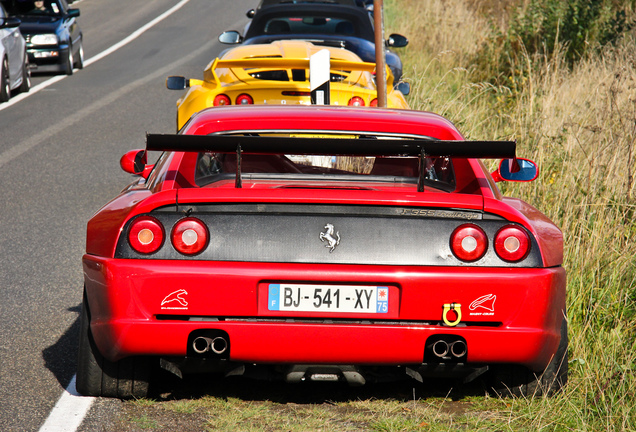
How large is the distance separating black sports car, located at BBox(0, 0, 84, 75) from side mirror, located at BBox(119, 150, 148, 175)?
1413cm

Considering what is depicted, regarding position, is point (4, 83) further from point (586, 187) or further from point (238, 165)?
point (238, 165)

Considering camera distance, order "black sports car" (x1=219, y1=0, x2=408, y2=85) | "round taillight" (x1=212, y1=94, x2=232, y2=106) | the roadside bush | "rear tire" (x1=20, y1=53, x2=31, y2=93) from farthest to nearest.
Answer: "rear tire" (x1=20, y1=53, x2=31, y2=93), the roadside bush, "black sports car" (x1=219, y1=0, x2=408, y2=85), "round taillight" (x1=212, y1=94, x2=232, y2=106)

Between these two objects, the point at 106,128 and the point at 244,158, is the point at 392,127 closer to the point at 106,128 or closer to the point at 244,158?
the point at 244,158

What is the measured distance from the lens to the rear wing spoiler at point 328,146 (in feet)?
12.3

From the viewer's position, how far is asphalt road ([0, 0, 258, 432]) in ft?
15.4

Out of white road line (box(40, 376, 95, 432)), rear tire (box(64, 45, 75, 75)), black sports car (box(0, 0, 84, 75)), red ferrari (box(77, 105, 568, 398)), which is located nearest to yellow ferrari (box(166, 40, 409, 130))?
white road line (box(40, 376, 95, 432))

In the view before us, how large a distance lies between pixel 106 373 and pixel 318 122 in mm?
1531

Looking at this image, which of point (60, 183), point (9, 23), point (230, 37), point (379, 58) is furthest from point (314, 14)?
point (9, 23)

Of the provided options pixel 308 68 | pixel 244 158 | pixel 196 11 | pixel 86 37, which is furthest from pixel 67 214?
pixel 196 11

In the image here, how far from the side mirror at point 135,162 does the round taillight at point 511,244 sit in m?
1.96

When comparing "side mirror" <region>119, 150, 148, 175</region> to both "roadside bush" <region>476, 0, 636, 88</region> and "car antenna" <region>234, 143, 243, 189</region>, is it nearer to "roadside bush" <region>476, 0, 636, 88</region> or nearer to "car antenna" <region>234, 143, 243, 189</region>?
"car antenna" <region>234, 143, 243, 189</region>

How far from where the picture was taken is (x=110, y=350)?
12.8 feet

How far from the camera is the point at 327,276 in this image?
3.72 meters

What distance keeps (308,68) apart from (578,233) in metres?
3.21
